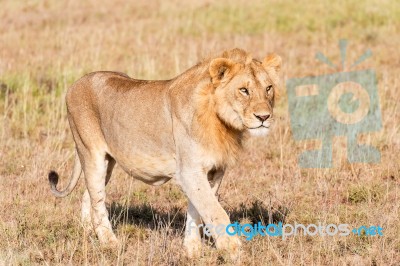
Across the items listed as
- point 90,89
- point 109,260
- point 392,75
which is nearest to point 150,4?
point 392,75

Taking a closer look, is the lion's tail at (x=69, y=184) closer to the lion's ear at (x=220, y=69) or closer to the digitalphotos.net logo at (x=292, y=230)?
→ the digitalphotos.net logo at (x=292, y=230)

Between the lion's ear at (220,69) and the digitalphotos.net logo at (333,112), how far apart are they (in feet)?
9.31

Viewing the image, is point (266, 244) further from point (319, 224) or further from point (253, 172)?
point (253, 172)

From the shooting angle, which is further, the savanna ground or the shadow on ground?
the shadow on ground

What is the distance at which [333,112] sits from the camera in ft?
30.4

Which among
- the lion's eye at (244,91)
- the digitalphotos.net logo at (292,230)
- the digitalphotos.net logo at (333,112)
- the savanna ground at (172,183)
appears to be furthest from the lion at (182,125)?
the digitalphotos.net logo at (333,112)

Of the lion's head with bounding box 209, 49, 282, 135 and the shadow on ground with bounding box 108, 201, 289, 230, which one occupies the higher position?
the lion's head with bounding box 209, 49, 282, 135

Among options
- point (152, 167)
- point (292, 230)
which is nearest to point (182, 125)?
point (152, 167)

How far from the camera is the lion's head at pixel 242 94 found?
4.61m

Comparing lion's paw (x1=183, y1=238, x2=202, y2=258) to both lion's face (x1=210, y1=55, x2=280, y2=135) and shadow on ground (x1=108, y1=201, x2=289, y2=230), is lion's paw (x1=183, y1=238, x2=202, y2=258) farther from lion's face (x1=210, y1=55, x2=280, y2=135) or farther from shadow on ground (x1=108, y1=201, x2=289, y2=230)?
lion's face (x1=210, y1=55, x2=280, y2=135)

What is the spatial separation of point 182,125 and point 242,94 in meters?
0.48

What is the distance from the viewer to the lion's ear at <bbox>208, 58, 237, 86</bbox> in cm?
465

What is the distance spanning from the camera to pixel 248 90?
4.68 m

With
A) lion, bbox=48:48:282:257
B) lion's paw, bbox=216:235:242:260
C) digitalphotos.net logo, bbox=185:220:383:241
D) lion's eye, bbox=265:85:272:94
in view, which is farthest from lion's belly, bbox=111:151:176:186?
lion's eye, bbox=265:85:272:94
